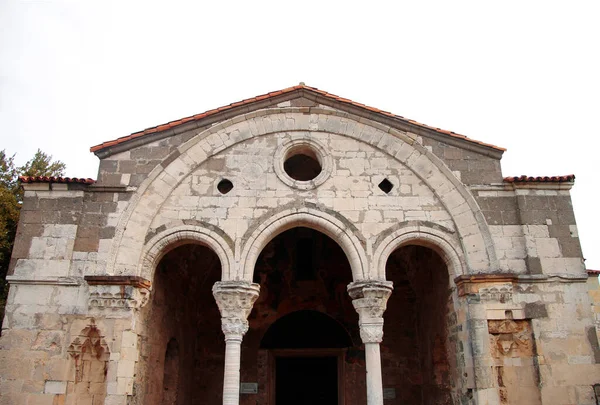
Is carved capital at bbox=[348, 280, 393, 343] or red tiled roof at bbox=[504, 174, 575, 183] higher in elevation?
red tiled roof at bbox=[504, 174, 575, 183]

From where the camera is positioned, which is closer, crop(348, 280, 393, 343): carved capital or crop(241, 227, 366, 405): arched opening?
crop(348, 280, 393, 343): carved capital

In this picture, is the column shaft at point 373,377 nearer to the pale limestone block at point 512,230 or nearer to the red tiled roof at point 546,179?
the pale limestone block at point 512,230

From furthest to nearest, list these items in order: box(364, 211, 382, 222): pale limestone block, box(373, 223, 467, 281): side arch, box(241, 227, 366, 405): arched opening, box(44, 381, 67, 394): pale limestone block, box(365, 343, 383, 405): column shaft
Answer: box(241, 227, 366, 405): arched opening → box(364, 211, 382, 222): pale limestone block → box(373, 223, 467, 281): side arch → box(365, 343, 383, 405): column shaft → box(44, 381, 67, 394): pale limestone block

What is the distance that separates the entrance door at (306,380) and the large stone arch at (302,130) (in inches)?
185

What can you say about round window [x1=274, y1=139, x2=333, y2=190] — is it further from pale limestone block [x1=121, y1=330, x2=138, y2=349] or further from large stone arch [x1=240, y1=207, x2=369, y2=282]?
pale limestone block [x1=121, y1=330, x2=138, y2=349]

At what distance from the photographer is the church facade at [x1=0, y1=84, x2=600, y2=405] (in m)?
8.36

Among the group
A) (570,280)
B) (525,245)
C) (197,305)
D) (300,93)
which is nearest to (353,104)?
(300,93)

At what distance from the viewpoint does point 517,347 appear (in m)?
8.55

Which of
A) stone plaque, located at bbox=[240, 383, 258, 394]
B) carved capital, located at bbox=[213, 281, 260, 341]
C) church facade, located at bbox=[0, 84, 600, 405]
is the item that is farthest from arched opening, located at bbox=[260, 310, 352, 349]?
carved capital, located at bbox=[213, 281, 260, 341]

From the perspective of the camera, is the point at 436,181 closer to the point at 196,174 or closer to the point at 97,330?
the point at 196,174

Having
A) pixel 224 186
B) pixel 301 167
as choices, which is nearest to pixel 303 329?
pixel 301 167

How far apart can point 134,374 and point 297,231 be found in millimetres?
5304

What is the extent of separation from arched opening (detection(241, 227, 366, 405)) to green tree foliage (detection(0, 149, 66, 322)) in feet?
24.7

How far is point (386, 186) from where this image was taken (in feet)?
31.9
